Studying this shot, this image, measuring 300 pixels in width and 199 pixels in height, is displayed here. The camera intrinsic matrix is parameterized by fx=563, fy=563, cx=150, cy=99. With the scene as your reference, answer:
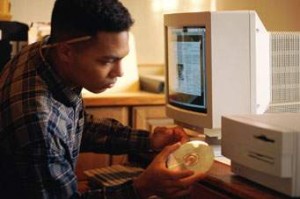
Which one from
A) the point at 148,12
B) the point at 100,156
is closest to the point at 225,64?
the point at 100,156

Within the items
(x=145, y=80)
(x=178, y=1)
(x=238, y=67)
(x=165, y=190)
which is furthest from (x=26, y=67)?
(x=178, y=1)

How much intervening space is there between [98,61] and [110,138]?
0.54m

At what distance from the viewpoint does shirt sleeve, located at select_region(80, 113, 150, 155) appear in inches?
73.7

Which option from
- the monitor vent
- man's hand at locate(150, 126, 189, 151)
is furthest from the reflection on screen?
the monitor vent

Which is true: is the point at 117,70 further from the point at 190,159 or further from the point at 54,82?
the point at 190,159

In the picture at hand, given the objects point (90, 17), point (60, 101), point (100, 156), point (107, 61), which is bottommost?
point (100, 156)

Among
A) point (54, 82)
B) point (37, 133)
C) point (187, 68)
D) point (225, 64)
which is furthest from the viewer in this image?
point (187, 68)

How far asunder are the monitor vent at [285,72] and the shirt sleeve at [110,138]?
46 cm

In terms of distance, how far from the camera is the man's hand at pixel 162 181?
141cm

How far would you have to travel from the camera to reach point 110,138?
6.19 feet

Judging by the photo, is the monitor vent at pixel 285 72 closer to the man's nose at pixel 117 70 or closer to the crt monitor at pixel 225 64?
the crt monitor at pixel 225 64

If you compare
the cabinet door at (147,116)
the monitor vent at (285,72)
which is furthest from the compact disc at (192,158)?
the cabinet door at (147,116)

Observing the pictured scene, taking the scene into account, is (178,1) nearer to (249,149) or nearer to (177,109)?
(177,109)

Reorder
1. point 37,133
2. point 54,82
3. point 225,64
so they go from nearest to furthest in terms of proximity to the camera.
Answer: point 37,133 < point 54,82 < point 225,64
